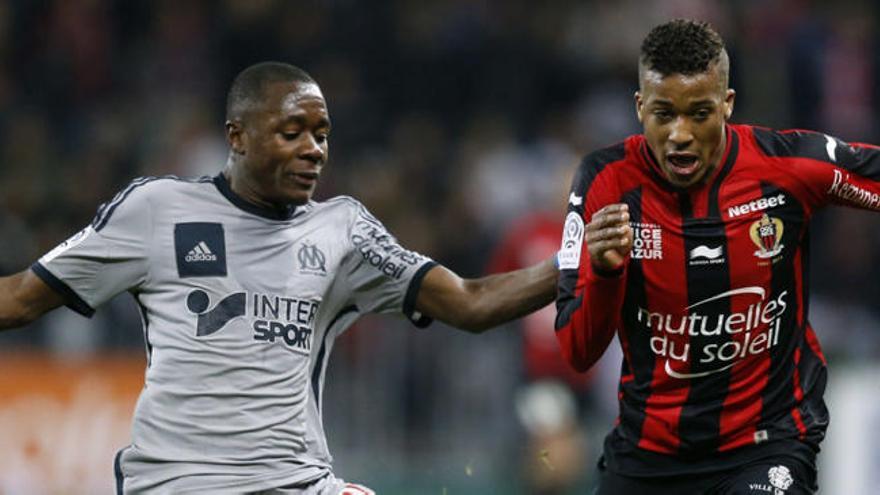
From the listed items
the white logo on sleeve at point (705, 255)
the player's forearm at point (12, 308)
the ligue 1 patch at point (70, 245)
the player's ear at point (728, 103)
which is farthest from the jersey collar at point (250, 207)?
the player's ear at point (728, 103)

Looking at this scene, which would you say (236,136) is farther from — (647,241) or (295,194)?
(647,241)

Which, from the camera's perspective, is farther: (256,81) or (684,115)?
(256,81)

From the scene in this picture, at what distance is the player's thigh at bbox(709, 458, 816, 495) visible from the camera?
5.50 meters

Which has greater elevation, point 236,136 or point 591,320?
point 236,136

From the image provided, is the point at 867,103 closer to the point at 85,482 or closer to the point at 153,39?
the point at 153,39

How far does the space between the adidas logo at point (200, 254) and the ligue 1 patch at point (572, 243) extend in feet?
4.05

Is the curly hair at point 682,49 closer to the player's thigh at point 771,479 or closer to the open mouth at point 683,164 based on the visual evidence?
the open mouth at point 683,164

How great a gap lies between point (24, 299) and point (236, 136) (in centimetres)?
96

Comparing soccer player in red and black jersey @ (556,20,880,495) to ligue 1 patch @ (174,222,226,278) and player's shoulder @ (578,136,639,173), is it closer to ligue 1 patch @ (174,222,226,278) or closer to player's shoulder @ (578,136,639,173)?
player's shoulder @ (578,136,639,173)

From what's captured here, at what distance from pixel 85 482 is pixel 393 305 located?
4.63 m

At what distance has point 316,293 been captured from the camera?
5.85 m

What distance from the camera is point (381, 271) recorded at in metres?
5.98

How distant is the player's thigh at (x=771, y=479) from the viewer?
216 inches

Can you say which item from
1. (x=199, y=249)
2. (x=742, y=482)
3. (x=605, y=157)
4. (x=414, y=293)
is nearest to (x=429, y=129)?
(x=414, y=293)
